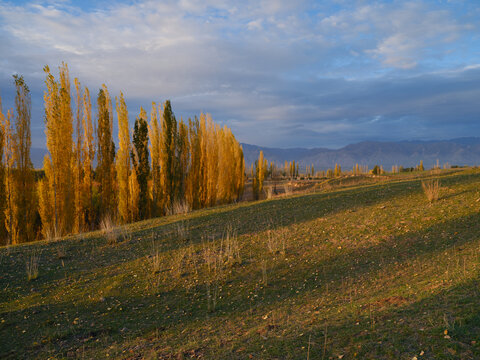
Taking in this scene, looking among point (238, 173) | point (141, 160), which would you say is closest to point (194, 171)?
point (141, 160)

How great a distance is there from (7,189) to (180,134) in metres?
10.2

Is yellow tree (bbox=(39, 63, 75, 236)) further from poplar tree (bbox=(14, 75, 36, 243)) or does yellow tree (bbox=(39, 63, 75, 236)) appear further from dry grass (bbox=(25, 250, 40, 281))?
dry grass (bbox=(25, 250, 40, 281))

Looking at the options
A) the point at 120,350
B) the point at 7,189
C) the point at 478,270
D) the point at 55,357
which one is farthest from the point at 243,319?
the point at 7,189

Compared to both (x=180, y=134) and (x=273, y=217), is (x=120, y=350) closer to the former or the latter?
(x=273, y=217)

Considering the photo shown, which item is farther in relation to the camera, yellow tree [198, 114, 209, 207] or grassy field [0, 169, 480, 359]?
yellow tree [198, 114, 209, 207]

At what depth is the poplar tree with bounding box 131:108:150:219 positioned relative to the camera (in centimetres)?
1827

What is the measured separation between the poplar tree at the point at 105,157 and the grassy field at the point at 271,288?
25.6 ft

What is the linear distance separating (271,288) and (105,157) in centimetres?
1542

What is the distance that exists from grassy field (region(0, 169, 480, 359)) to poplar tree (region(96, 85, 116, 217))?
779 cm

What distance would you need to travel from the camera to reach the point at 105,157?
18203mm

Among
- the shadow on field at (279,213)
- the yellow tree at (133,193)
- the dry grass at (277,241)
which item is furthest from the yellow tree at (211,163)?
the dry grass at (277,241)

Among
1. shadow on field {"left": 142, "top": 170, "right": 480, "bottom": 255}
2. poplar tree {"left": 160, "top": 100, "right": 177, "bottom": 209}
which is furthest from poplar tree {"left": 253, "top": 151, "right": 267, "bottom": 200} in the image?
shadow on field {"left": 142, "top": 170, "right": 480, "bottom": 255}

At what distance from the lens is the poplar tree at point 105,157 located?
17828 mm

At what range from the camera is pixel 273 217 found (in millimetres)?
10367
